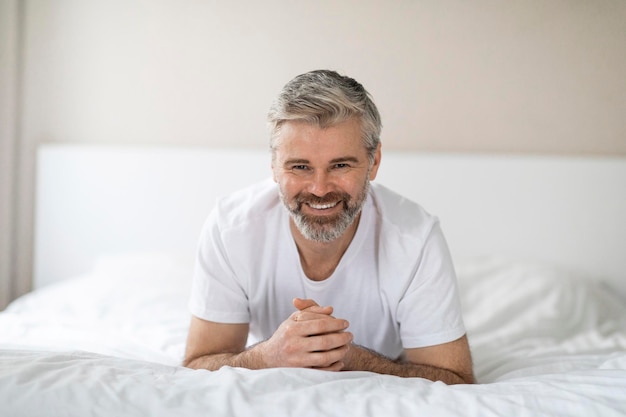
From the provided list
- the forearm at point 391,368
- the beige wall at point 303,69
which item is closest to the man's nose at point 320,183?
the forearm at point 391,368

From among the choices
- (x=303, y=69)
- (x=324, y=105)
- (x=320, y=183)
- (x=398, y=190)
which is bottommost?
(x=398, y=190)

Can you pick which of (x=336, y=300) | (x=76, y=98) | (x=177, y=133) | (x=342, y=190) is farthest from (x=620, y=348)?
(x=76, y=98)

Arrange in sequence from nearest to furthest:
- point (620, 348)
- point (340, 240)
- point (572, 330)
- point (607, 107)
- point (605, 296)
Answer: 1. point (340, 240)
2. point (620, 348)
3. point (572, 330)
4. point (605, 296)
5. point (607, 107)

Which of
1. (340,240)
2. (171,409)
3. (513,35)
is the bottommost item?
(171,409)

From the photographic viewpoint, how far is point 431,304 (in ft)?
5.32

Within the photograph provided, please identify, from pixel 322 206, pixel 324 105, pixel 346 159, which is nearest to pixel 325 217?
pixel 322 206

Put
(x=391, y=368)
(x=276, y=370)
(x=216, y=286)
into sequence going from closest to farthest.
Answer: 1. (x=276, y=370)
2. (x=391, y=368)
3. (x=216, y=286)

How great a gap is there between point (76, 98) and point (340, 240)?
209cm

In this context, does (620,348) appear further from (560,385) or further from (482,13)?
(482,13)

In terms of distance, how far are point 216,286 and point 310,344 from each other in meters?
0.35

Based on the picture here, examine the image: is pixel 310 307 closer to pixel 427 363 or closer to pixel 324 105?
pixel 427 363

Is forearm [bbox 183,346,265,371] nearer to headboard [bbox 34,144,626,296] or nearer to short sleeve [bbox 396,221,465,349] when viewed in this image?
short sleeve [bbox 396,221,465,349]

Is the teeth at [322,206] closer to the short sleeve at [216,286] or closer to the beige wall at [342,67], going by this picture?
the short sleeve at [216,286]

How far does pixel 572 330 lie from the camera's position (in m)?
2.22
